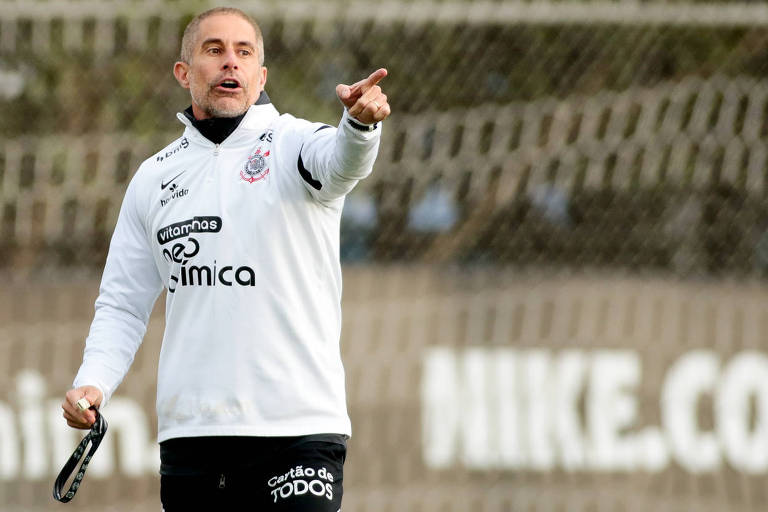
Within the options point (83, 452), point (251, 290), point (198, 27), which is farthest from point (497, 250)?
point (83, 452)

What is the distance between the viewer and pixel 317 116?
7281mm

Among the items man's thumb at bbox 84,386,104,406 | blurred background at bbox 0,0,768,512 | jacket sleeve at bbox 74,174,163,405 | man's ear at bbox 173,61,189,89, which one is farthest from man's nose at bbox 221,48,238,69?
blurred background at bbox 0,0,768,512

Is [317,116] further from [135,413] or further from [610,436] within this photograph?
[610,436]

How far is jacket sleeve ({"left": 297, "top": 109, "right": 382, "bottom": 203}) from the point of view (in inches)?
143

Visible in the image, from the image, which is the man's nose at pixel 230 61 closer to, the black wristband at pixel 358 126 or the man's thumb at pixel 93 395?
the black wristband at pixel 358 126

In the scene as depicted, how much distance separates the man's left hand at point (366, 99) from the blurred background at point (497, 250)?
3.59 m

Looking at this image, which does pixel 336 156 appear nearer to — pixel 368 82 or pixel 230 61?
pixel 368 82

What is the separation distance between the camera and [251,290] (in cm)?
395

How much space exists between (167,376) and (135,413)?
334cm

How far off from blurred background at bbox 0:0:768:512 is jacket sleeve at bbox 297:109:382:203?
323cm

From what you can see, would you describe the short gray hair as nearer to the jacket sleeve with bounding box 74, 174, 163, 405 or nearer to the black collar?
the black collar

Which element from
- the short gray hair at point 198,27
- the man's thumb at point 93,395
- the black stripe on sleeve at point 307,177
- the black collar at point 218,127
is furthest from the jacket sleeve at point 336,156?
the man's thumb at point 93,395

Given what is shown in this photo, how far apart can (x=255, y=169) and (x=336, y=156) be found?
41 cm

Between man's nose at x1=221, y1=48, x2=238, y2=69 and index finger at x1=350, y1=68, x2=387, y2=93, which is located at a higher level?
man's nose at x1=221, y1=48, x2=238, y2=69
